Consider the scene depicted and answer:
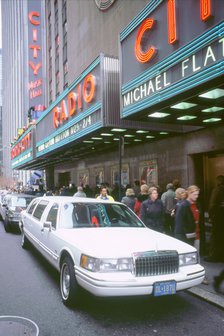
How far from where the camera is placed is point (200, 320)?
4.47m

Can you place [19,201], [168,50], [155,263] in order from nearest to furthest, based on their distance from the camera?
[155,263] < [168,50] < [19,201]

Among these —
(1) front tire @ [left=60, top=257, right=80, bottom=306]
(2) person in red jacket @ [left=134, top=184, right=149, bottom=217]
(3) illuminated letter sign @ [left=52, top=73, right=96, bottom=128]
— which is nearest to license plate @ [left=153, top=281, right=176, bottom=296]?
(1) front tire @ [left=60, top=257, right=80, bottom=306]

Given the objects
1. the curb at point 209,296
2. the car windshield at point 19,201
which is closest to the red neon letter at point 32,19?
the car windshield at point 19,201

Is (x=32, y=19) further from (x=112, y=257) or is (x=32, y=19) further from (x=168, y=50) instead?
(x=112, y=257)

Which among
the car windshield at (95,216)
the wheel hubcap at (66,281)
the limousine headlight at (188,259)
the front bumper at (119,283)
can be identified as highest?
the car windshield at (95,216)

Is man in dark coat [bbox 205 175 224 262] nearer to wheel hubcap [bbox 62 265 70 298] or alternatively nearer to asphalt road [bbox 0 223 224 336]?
asphalt road [bbox 0 223 224 336]

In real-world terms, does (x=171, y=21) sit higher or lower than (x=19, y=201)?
higher

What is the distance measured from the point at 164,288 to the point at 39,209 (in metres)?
4.26

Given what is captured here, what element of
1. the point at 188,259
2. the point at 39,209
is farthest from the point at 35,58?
the point at 188,259

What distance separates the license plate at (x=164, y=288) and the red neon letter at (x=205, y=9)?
547 centimetres

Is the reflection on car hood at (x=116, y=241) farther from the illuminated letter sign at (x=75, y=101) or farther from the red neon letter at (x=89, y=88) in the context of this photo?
the illuminated letter sign at (x=75, y=101)

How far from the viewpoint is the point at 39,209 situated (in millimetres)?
7816

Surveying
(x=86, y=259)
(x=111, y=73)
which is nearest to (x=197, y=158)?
(x=111, y=73)

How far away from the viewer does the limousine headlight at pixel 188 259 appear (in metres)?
4.74
